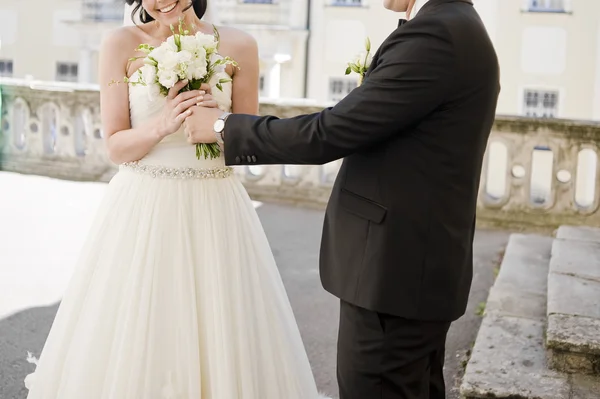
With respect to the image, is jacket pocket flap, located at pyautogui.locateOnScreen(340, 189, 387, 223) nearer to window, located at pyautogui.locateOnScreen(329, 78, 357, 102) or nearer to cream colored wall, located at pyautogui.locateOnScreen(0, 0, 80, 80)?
window, located at pyautogui.locateOnScreen(329, 78, 357, 102)

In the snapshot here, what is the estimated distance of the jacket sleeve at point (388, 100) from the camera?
211 centimetres

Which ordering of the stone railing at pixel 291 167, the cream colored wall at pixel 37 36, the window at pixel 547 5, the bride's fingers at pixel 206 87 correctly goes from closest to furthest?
the bride's fingers at pixel 206 87 < the stone railing at pixel 291 167 < the window at pixel 547 5 < the cream colored wall at pixel 37 36

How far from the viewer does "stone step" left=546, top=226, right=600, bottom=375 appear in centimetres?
366

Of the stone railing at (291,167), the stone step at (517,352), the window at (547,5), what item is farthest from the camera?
the window at (547,5)

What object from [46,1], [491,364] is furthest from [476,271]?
[46,1]

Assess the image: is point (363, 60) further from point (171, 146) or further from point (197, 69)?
point (171, 146)

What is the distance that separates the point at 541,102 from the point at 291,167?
1647cm

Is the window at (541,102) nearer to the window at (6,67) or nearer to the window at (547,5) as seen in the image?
the window at (547,5)

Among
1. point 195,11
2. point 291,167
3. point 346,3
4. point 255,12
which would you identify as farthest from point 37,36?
point 195,11

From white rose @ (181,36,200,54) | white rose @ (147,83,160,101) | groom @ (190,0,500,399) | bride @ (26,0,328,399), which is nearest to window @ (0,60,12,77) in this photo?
bride @ (26,0,328,399)

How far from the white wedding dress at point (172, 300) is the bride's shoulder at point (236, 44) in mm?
139

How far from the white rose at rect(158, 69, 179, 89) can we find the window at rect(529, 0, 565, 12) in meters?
21.8

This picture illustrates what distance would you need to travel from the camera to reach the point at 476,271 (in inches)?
245

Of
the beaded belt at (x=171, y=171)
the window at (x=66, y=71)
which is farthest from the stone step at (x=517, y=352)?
the window at (x=66, y=71)
